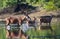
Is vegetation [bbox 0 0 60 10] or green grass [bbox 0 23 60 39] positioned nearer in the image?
green grass [bbox 0 23 60 39]

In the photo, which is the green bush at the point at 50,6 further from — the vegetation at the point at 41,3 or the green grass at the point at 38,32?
the green grass at the point at 38,32


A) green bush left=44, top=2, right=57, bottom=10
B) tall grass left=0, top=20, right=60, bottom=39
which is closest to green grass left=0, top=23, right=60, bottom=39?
tall grass left=0, top=20, right=60, bottom=39

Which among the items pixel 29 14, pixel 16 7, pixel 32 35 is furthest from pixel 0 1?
pixel 32 35

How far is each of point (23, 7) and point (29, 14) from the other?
0.25m

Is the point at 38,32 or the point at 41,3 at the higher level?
the point at 41,3

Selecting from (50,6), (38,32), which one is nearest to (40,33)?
(38,32)

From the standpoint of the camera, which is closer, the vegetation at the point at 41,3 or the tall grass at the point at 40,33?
the tall grass at the point at 40,33

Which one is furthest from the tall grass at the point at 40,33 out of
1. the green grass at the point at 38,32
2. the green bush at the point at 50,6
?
the green bush at the point at 50,6

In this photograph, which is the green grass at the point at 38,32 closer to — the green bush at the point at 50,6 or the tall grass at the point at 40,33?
the tall grass at the point at 40,33

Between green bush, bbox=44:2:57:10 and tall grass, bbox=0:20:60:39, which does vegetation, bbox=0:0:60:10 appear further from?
tall grass, bbox=0:20:60:39

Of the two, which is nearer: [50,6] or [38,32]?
[38,32]

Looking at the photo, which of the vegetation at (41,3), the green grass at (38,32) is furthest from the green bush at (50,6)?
the green grass at (38,32)

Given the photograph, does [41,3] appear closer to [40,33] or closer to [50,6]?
[50,6]

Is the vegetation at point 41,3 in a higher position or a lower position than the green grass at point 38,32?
higher
